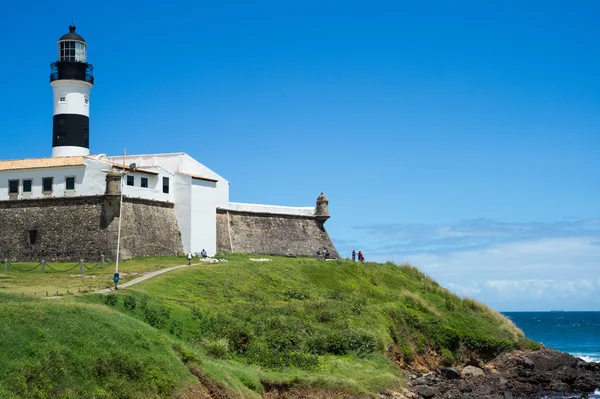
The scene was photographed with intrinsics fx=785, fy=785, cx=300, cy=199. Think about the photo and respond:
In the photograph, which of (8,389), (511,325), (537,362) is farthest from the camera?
(511,325)

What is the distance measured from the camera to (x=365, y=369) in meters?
35.5

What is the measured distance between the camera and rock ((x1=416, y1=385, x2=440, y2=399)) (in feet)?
115

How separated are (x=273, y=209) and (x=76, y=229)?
19.2m

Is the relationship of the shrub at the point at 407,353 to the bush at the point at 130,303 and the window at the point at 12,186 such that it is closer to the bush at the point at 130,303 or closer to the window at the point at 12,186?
the bush at the point at 130,303

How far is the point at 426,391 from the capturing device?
116 feet

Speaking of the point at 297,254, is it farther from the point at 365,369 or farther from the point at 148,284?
the point at 365,369

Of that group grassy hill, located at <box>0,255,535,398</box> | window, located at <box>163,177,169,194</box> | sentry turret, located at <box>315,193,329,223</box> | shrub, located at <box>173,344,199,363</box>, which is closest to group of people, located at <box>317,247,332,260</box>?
sentry turret, located at <box>315,193,329,223</box>

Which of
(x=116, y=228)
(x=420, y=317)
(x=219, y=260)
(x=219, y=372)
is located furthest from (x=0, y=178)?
(x=219, y=372)

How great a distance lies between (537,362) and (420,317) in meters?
7.29

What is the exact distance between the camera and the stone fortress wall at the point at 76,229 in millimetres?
54125

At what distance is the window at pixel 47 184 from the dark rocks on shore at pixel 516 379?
3085 centimetres

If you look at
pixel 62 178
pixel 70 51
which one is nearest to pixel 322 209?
pixel 62 178

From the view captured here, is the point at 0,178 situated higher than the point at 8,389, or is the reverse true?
the point at 0,178

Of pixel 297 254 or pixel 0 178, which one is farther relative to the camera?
pixel 297 254
